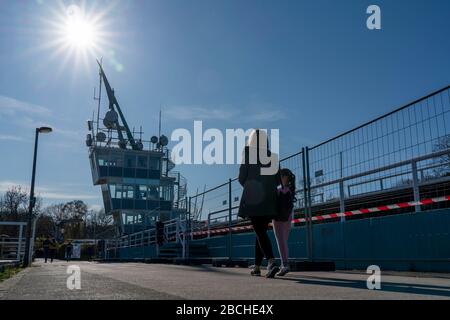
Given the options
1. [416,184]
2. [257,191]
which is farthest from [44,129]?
[416,184]

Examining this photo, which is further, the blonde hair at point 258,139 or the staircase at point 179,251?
the staircase at point 179,251

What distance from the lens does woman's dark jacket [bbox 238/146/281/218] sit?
5.72 metres

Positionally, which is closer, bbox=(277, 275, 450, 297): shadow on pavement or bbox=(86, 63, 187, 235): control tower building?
bbox=(277, 275, 450, 297): shadow on pavement

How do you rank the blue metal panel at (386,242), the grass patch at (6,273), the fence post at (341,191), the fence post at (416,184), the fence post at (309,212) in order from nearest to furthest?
1. the blue metal panel at (386,242)
2. the fence post at (416,184)
3. the grass patch at (6,273)
4. the fence post at (341,191)
5. the fence post at (309,212)

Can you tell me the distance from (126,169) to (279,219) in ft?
133

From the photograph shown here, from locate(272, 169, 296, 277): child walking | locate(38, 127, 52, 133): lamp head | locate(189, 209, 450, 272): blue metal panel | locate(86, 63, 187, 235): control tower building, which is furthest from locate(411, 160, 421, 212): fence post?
locate(86, 63, 187, 235): control tower building

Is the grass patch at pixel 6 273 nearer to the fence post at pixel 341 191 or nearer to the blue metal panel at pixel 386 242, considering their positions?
the blue metal panel at pixel 386 242

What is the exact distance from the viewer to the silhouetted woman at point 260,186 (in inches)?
226

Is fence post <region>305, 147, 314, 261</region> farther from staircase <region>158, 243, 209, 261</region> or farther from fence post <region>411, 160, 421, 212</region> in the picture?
staircase <region>158, 243, 209, 261</region>

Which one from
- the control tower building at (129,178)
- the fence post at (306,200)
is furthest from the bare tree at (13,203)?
the fence post at (306,200)

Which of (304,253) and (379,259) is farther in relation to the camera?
(304,253)
